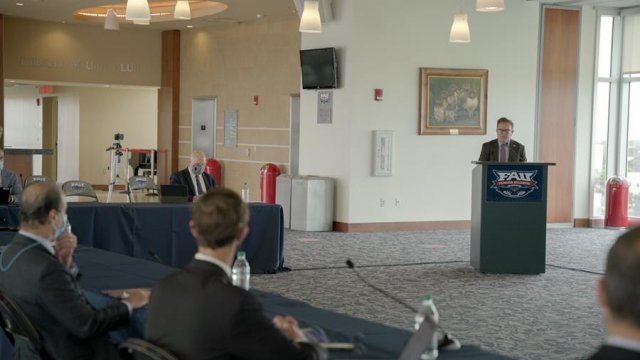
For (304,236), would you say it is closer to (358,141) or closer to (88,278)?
(358,141)

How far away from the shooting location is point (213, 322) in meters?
2.69

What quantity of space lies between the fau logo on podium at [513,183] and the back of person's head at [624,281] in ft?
25.4

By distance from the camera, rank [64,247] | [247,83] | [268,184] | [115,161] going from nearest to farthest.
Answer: [64,247] < [268,184] < [247,83] < [115,161]

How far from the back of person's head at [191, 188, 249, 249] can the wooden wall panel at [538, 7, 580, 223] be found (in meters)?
12.9

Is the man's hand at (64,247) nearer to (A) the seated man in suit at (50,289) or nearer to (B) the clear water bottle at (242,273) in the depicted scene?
(A) the seated man in suit at (50,289)

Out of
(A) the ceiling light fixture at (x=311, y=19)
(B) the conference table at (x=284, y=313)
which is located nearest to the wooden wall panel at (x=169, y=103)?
(A) the ceiling light fixture at (x=311, y=19)

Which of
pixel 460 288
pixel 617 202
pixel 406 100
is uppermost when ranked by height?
pixel 406 100

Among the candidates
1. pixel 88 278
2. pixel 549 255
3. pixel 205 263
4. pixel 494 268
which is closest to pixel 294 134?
pixel 549 255

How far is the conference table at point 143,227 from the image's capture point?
8.52 meters

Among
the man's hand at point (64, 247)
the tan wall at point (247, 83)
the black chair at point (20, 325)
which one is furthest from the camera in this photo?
the tan wall at point (247, 83)

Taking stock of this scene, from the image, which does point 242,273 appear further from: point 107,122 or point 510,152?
point 107,122

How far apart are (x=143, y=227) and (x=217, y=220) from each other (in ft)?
19.8

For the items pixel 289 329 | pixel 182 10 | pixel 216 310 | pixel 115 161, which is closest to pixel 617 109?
pixel 182 10

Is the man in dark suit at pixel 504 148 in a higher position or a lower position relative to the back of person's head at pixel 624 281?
higher
